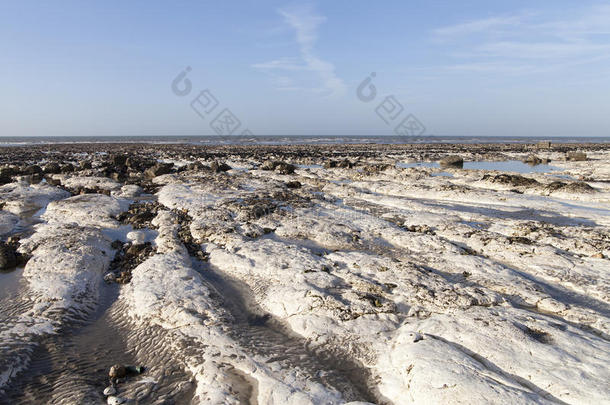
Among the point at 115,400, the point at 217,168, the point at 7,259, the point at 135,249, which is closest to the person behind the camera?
the point at 115,400

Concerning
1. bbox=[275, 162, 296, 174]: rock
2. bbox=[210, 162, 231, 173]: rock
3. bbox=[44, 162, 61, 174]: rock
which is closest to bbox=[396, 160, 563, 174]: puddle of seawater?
bbox=[275, 162, 296, 174]: rock

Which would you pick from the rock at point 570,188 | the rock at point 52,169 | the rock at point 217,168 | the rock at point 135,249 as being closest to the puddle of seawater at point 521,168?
the rock at point 570,188

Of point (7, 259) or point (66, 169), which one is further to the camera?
point (66, 169)

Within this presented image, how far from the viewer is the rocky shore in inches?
240

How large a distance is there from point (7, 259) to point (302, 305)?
33.4 ft

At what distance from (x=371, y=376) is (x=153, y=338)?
15.7 feet

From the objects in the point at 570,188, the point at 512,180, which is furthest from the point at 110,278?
the point at 570,188

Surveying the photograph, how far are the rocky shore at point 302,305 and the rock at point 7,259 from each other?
0.22 feet

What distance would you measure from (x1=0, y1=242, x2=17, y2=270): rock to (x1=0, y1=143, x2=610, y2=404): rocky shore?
68mm

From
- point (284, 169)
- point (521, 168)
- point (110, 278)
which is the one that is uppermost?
point (284, 169)

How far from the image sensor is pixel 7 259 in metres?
11.4

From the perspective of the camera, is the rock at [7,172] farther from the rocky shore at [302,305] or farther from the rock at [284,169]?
the rock at [284,169]

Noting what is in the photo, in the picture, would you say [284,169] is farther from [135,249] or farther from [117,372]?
[117,372]

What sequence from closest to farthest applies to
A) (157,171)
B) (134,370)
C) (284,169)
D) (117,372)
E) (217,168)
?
(117,372) < (134,370) < (157,171) < (217,168) < (284,169)
